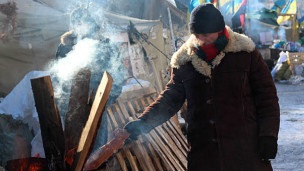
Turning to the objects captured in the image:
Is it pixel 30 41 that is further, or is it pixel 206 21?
pixel 30 41

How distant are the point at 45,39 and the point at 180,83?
18.7 feet

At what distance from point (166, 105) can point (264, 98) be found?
0.75m

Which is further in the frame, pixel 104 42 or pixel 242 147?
pixel 104 42

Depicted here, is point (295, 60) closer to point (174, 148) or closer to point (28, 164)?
point (174, 148)

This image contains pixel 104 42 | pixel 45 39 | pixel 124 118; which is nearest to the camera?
pixel 104 42

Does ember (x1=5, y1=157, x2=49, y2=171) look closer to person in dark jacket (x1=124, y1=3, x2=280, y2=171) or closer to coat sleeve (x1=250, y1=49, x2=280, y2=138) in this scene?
person in dark jacket (x1=124, y1=3, x2=280, y2=171)

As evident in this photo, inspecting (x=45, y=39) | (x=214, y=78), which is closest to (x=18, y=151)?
(x=214, y=78)

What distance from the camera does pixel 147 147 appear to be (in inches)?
190

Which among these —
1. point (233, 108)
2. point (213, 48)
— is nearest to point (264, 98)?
point (233, 108)

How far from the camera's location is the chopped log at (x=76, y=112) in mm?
A: 2893

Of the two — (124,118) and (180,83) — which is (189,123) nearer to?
(180,83)

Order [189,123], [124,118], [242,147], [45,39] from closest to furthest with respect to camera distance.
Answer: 1. [242,147]
2. [189,123]
3. [124,118]
4. [45,39]

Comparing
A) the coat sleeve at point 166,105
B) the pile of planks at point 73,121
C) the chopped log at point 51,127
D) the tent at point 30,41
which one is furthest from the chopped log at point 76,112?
the tent at point 30,41

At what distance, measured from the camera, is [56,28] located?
8094 mm
